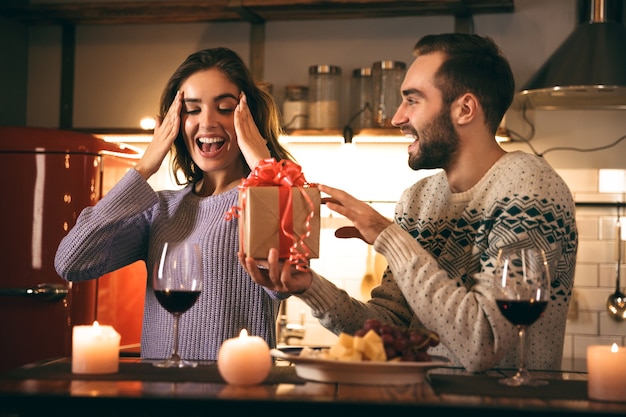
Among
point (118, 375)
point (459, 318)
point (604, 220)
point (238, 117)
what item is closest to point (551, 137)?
point (604, 220)

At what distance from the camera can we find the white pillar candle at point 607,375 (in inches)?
59.7

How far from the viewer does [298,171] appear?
6.01 feet

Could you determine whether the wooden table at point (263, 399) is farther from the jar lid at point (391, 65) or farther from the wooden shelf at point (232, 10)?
the wooden shelf at point (232, 10)

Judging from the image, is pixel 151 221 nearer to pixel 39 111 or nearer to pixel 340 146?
pixel 340 146

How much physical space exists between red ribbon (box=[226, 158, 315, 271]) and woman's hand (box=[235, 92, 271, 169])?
1.63ft

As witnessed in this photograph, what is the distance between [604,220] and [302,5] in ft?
5.39

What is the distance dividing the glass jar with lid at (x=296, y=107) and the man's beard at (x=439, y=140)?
1.83m

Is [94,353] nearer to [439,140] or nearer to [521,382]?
[521,382]

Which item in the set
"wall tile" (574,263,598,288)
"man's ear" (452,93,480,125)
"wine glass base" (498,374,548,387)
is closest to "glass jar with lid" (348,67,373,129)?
"wall tile" (574,263,598,288)

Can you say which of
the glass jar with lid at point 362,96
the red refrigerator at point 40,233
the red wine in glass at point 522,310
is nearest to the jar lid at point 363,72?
the glass jar with lid at point 362,96

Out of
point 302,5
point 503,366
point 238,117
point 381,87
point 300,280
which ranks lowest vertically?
point 503,366

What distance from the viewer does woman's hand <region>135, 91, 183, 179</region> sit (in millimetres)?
2459

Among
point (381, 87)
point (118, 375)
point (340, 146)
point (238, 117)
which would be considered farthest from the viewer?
point (340, 146)

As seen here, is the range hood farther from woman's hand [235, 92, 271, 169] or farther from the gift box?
the gift box
